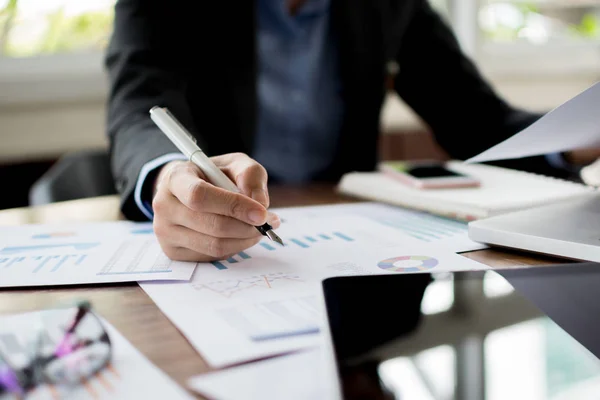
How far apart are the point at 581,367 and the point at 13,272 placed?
482 millimetres

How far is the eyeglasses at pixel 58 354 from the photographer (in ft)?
1.00

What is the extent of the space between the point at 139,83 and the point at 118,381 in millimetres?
628

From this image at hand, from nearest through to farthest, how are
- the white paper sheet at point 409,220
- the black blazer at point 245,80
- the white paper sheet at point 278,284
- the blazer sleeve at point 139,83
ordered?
the white paper sheet at point 278,284
the white paper sheet at point 409,220
the blazer sleeve at point 139,83
the black blazer at point 245,80

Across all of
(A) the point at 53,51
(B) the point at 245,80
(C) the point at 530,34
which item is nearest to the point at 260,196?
(B) the point at 245,80

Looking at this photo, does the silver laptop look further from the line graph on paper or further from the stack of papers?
the line graph on paper

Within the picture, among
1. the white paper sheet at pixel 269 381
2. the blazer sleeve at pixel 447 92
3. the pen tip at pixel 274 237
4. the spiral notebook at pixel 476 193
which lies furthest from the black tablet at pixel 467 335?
the blazer sleeve at pixel 447 92

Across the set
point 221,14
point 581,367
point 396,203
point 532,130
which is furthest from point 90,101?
point 581,367

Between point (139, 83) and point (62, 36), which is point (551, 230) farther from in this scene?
point (62, 36)

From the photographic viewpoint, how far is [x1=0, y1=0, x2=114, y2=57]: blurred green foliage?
1851 mm

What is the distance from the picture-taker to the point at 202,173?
57 cm

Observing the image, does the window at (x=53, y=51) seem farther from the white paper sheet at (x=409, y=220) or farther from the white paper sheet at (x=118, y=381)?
the white paper sheet at (x=118, y=381)

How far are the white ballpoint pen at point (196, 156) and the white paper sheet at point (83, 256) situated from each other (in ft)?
0.26

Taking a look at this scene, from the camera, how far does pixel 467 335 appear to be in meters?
0.30

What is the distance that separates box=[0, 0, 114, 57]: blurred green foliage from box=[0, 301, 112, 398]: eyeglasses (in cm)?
167
